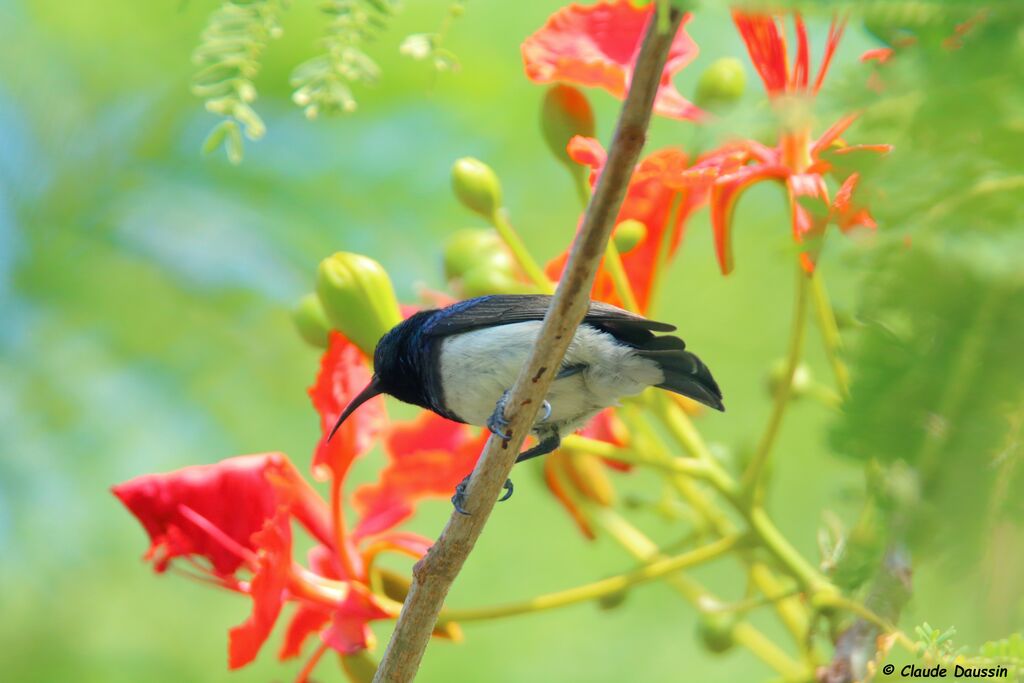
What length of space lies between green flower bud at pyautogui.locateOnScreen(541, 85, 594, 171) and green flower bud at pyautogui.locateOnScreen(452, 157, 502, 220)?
0.10 metres

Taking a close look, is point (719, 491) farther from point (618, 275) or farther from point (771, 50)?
point (771, 50)

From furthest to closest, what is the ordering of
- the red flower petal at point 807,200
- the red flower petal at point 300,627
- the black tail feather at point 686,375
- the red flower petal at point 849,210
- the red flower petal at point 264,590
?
the black tail feather at point 686,375 → the red flower petal at point 300,627 → the red flower petal at point 264,590 → the red flower petal at point 807,200 → the red flower petal at point 849,210

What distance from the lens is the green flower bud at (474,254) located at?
60.5 inches

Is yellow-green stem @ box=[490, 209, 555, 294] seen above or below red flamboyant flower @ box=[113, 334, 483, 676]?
above

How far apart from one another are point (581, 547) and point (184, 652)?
Result: 872 mm

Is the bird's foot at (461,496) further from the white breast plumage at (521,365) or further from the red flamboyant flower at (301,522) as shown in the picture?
the white breast plumage at (521,365)

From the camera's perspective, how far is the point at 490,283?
1507mm

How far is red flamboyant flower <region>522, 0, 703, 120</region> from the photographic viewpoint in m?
1.36

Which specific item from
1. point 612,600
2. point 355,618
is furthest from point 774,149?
point 355,618

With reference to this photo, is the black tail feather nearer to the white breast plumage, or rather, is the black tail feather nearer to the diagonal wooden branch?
the white breast plumage

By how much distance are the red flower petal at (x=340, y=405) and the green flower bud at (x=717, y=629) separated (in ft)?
1.73

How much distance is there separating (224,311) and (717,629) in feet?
5.05

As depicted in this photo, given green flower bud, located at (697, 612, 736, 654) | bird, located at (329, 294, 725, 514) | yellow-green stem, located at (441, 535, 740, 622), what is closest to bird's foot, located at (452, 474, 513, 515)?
bird, located at (329, 294, 725, 514)

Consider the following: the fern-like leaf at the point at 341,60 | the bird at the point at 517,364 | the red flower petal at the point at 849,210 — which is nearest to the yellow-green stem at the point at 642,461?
the bird at the point at 517,364
